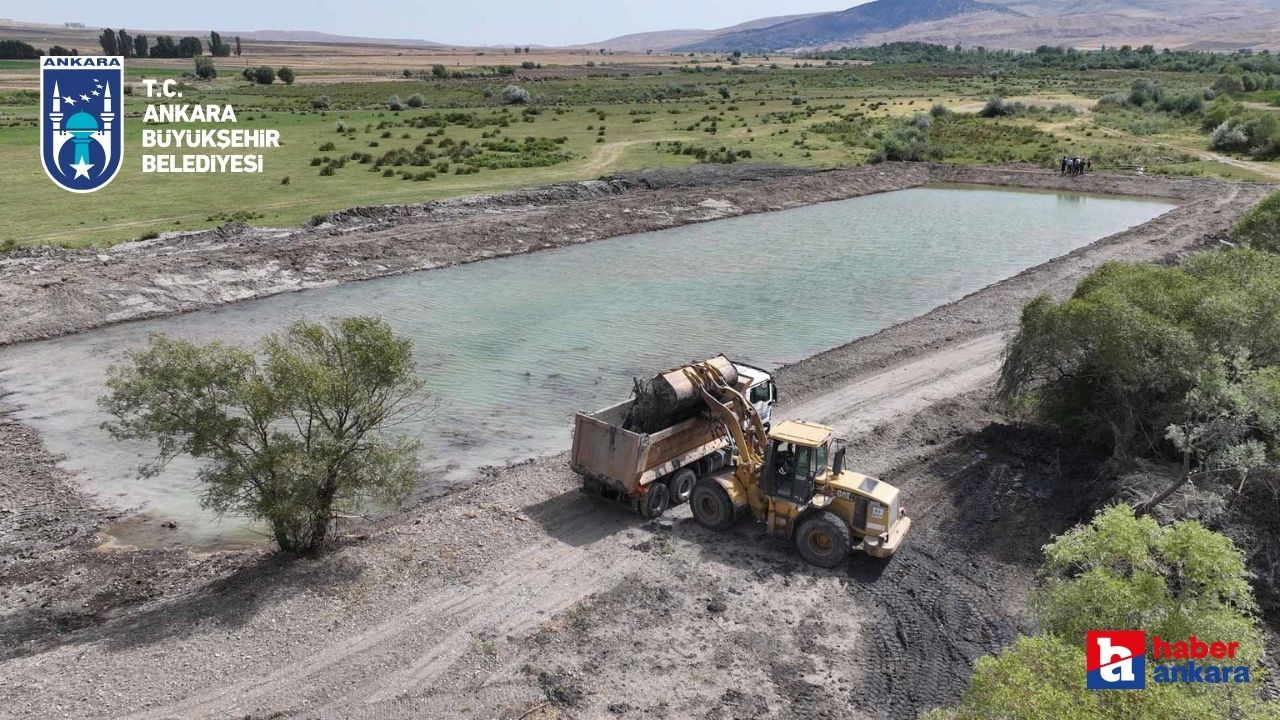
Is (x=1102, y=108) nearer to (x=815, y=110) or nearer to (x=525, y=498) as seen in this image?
(x=815, y=110)

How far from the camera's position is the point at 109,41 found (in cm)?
16775

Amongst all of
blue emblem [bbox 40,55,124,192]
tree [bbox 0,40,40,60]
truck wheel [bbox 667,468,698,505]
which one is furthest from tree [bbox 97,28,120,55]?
truck wheel [bbox 667,468,698,505]

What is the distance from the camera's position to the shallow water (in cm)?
2230

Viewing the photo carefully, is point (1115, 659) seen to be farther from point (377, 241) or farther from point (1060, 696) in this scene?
point (377, 241)

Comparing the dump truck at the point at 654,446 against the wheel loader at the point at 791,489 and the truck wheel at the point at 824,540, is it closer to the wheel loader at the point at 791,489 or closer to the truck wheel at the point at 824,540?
the wheel loader at the point at 791,489

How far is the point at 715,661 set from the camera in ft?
44.5

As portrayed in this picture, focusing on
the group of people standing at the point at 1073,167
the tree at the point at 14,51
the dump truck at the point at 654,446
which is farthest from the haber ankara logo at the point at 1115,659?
the tree at the point at 14,51

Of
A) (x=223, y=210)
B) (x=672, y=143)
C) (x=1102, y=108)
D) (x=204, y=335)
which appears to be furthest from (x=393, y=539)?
(x=1102, y=108)

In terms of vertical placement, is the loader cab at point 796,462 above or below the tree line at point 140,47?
below

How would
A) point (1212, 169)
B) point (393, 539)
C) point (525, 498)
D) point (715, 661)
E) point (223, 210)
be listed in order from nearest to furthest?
point (715, 661) → point (393, 539) → point (525, 498) → point (223, 210) → point (1212, 169)

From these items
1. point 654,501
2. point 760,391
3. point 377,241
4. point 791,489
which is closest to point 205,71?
point 377,241

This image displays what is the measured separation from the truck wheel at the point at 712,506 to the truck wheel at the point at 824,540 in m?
1.48

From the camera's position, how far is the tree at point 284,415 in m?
14.5

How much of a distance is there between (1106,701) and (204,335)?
28909 millimetres
